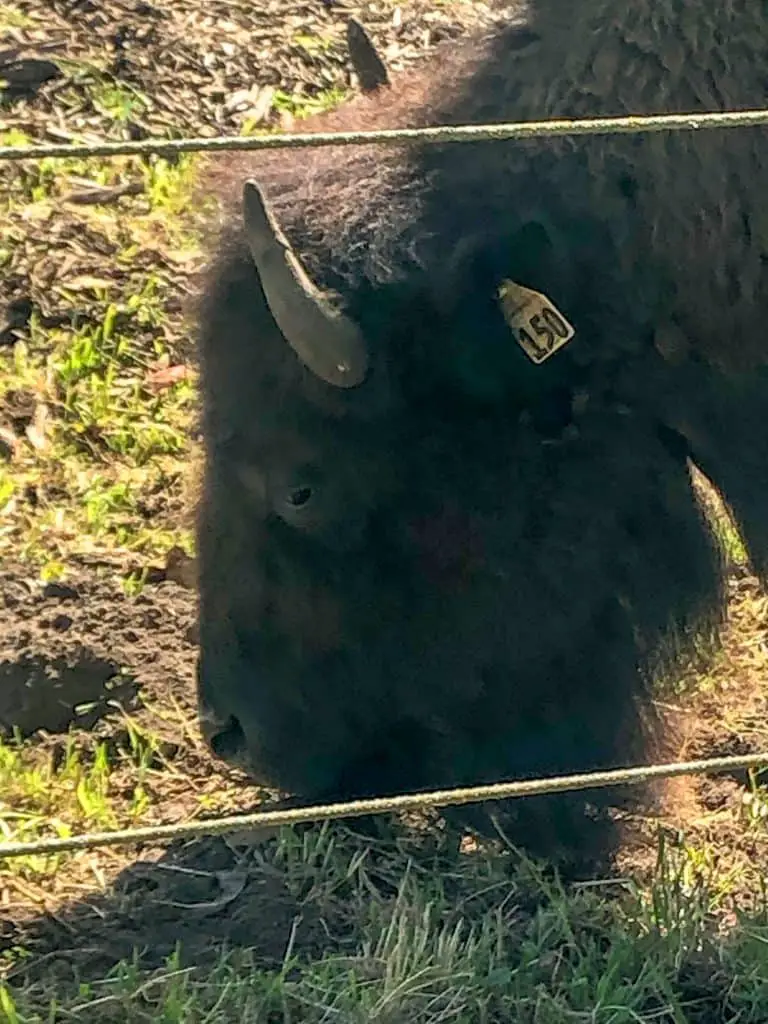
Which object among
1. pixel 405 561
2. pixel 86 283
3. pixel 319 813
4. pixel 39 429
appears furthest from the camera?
pixel 86 283

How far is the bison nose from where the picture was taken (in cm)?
340


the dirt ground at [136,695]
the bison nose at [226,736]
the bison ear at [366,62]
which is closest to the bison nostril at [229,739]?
the bison nose at [226,736]

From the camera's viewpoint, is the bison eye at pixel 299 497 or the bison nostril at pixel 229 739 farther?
the bison nostril at pixel 229 739

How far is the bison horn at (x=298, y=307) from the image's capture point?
296cm

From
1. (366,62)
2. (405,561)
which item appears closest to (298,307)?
(405,561)

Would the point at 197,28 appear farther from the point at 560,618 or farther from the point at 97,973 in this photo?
the point at 97,973

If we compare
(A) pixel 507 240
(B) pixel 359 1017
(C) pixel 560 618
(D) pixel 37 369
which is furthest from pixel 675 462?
(D) pixel 37 369

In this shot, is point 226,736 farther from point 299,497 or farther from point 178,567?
point 178,567

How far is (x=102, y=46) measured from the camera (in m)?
6.25

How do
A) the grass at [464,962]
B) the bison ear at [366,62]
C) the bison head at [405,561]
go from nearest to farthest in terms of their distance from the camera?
the grass at [464,962], the bison head at [405,561], the bison ear at [366,62]

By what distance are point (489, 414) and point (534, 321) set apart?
0.30 metres

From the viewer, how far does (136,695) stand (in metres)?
3.81

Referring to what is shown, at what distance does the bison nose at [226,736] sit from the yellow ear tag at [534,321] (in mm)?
972

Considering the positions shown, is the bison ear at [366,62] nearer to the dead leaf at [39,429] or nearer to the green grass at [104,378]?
the green grass at [104,378]
